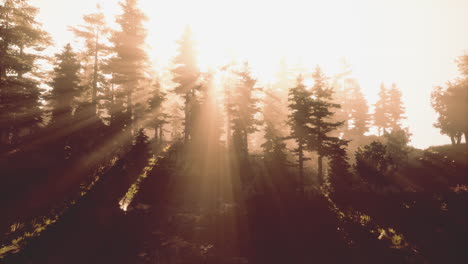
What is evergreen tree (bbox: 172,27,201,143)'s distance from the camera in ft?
103

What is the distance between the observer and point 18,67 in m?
23.6

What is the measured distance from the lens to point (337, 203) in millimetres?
22297

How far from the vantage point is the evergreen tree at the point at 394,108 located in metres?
49.4

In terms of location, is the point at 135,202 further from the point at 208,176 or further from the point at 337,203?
the point at 337,203

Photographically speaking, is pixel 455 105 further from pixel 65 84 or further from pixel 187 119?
pixel 65 84

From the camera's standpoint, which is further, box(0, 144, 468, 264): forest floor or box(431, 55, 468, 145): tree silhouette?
box(431, 55, 468, 145): tree silhouette

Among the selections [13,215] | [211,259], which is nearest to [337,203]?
[211,259]

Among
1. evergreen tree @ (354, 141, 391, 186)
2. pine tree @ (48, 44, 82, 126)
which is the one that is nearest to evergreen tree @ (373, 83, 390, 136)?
evergreen tree @ (354, 141, 391, 186)

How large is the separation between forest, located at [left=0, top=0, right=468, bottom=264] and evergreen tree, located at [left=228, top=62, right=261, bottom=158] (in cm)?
19

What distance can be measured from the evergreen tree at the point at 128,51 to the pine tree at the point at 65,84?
4.20 m

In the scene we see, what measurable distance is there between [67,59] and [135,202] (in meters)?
20.1

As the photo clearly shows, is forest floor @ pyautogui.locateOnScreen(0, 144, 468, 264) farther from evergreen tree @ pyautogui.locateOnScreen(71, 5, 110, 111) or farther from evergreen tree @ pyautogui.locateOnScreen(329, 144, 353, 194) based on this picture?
evergreen tree @ pyautogui.locateOnScreen(71, 5, 110, 111)

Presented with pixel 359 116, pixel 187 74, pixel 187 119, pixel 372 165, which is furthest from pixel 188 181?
pixel 359 116

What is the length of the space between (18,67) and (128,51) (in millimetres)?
10225
